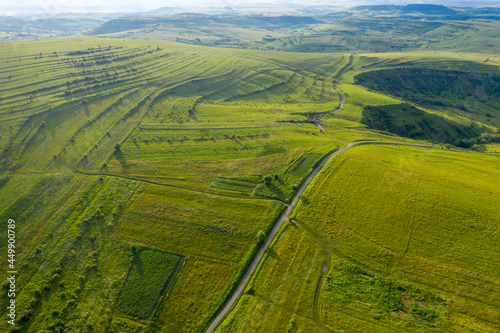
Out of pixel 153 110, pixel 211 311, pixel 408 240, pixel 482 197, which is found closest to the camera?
pixel 211 311

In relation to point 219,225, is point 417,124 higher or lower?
higher

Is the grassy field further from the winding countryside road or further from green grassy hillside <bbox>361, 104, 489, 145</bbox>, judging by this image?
green grassy hillside <bbox>361, 104, 489, 145</bbox>

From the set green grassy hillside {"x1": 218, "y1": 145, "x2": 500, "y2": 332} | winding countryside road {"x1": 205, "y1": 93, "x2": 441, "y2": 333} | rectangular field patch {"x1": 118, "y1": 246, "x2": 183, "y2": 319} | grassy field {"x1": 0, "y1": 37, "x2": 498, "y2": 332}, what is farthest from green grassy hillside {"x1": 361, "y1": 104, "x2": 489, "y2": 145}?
rectangular field patch {"x1": 118, "y1": 246, "x2": 183, "y2": 319}

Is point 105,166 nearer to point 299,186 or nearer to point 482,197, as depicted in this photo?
point 299,186

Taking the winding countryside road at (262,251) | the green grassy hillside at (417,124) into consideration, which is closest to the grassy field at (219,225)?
the winding countryside road at (262,251)

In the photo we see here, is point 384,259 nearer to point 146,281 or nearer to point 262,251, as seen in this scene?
point 262,251

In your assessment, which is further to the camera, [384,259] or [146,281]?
[384,259]

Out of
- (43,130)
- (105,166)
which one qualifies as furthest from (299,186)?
(43,130)

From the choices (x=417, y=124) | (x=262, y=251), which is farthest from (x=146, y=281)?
(x=417, y=124)
